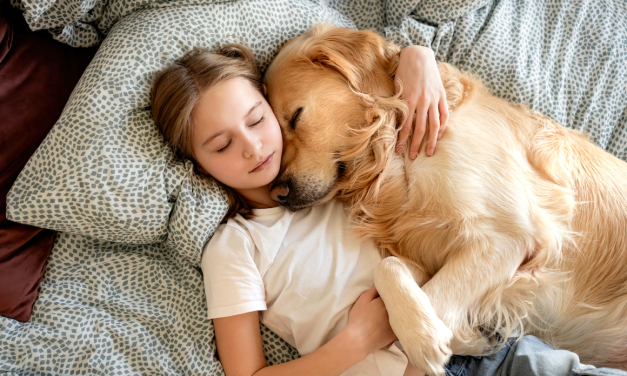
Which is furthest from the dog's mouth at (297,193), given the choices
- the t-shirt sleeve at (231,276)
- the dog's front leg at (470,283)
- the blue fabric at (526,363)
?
the blue fabric at (526,363)

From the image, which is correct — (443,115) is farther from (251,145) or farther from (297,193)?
(251,145)

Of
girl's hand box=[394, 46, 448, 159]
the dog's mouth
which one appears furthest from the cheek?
girl's hand box=[394, 46, 448, 159]

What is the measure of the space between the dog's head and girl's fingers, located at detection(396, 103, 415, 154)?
4 centimetres

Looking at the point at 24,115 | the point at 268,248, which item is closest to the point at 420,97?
the point at 268,248

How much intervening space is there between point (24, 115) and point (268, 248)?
4.00ft

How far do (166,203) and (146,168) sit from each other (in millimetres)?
169

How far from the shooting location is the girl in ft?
5.82

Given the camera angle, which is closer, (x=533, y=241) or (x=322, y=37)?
(x=533, y=241)

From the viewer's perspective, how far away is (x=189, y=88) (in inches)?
75.2

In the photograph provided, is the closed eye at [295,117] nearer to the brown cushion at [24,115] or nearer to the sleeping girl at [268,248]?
the sleeping girl at [268,248]

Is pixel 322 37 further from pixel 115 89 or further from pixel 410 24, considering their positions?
pixel 115 89

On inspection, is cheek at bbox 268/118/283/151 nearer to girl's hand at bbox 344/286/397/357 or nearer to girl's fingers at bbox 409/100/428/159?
girl's fingers at bbox 409/100/428/159

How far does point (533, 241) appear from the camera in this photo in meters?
1.76

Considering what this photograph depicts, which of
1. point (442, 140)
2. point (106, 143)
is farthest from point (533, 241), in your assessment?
point (106, 143)
